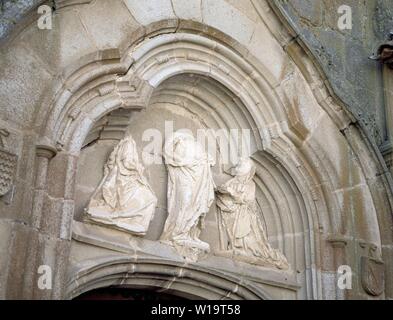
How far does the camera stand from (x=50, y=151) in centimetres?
617

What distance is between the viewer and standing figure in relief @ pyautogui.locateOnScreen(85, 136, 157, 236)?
6855mm

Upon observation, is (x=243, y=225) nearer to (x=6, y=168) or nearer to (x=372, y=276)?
(x=372, y=276)

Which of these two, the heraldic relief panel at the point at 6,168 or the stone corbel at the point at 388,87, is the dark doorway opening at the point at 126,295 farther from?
the stone corbel at the point at 388,87

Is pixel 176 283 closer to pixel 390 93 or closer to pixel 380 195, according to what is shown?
pixel 380 195

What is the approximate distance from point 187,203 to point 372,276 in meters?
2.17

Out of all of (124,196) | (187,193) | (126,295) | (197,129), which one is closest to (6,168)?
(124,196)

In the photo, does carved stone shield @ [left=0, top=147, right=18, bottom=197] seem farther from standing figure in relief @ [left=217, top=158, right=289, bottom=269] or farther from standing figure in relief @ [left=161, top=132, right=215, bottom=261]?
standing figure in relief @ [left=217, top=158, right=289, bottom=269]

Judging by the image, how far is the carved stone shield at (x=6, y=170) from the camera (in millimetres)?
5758

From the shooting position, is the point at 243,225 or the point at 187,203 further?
the point at 243,225

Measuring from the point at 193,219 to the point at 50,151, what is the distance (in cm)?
179

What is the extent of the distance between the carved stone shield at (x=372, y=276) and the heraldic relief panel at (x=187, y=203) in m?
0.83

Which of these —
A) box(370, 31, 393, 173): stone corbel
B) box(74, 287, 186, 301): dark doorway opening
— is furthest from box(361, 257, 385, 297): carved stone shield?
box(74, 287, 186, 301): dark doorway opening

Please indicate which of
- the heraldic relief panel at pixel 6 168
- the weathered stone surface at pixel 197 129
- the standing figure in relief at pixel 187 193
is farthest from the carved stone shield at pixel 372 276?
the heraldic relief panel at pixel 6 168

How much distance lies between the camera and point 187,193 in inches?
293
